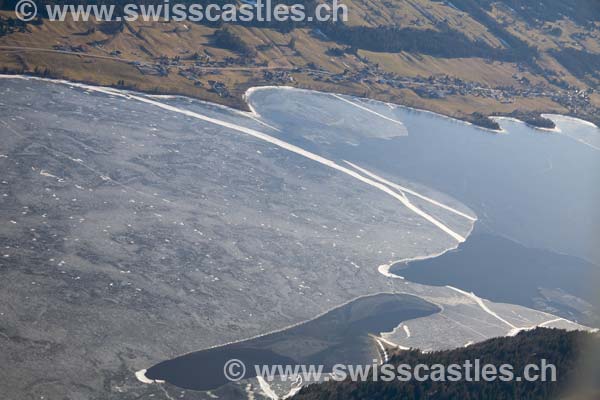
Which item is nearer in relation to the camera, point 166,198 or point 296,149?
point 166,198

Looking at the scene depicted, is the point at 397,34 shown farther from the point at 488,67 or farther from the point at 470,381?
the point at 470,381

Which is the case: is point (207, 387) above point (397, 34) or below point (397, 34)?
below

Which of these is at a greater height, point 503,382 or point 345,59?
point 345,59

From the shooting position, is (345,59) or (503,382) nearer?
(503,382)

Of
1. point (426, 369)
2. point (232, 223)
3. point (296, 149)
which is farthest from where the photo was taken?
point (296, 149)

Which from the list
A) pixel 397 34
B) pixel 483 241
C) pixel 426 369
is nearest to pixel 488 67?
pixel 397 34

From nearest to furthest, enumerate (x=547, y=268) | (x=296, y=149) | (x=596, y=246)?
(x=547, y=268) < (x=596, y=246) < (x=296, y=149)
